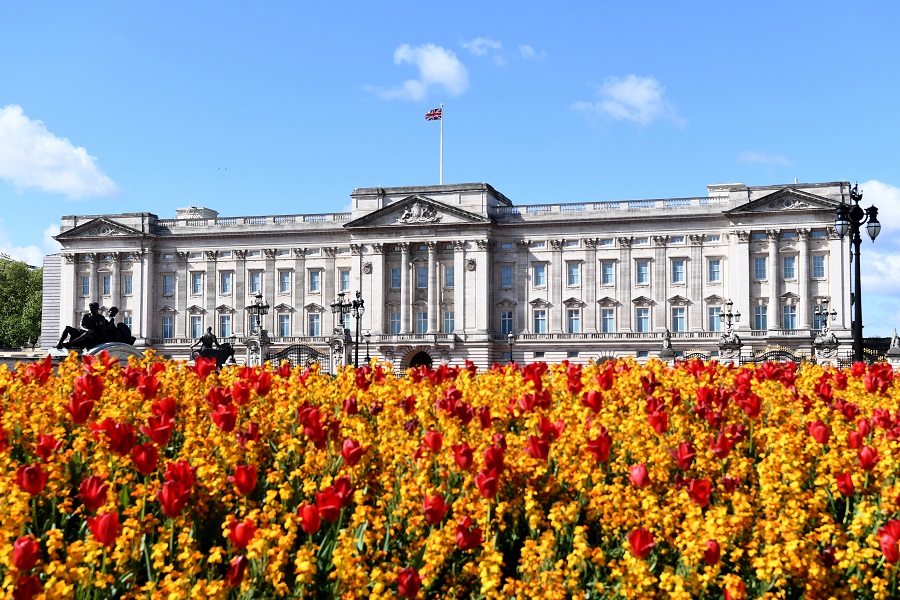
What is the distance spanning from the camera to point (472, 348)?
76.8m

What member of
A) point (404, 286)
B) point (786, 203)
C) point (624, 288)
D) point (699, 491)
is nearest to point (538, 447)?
point (699, 491)

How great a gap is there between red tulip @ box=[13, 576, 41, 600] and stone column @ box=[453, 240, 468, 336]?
72.9 meters

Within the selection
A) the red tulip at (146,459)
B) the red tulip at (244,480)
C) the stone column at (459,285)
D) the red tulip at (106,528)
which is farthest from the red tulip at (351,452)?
the stone column at (459,285)

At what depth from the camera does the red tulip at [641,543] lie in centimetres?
570

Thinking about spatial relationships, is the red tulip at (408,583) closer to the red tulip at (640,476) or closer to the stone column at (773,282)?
the red tulip at (640,476)

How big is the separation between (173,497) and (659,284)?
72312mm

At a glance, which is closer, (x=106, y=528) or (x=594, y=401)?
(x=106, y=528)

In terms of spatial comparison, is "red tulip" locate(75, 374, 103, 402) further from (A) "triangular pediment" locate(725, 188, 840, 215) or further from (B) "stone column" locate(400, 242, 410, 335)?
(B) "stone column" locate(400, 242, 410, 335)

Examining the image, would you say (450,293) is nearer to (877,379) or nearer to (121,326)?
(121,326)

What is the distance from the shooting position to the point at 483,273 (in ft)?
254

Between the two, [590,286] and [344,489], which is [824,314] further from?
[344,489]

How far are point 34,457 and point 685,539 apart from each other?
5886 mm

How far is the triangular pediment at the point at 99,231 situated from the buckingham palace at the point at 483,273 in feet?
0.52

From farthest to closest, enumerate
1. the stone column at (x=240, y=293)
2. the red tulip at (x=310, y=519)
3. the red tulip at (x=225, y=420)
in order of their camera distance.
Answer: the stone column at (x=240, y=293), the red tulip at (x=225, y=420), the red tulip at (x=310, y=519)
